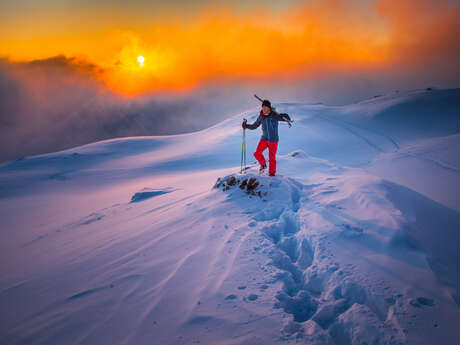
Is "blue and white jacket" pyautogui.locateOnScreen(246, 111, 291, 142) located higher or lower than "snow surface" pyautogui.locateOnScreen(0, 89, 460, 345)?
higher

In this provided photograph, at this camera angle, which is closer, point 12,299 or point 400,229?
point 12,299

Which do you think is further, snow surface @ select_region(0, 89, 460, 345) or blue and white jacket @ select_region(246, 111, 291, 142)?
blue and white jacket @ select_region(246, 111, 291, 142)

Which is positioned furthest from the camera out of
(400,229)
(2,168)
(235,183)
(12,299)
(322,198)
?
(2,168)

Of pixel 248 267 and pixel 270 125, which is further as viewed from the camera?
pixel 270 125

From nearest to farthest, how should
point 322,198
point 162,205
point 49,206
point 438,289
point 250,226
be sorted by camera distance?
point 438,289
point 250,226
point 322,198
point 162,205
point 49,206

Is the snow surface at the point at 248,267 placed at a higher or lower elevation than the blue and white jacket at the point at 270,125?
lower

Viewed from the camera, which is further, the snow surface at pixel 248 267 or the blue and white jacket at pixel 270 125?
the blue and white jacket at pixel 270 125

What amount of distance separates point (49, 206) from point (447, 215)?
12.4m

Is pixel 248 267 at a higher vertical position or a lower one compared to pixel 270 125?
lower

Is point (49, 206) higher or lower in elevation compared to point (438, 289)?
lower

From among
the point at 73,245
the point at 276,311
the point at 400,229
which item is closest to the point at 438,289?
the point at 400,229

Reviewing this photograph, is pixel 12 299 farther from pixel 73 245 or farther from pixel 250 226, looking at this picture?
pixel 250 226

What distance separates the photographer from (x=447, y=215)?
4121 mm

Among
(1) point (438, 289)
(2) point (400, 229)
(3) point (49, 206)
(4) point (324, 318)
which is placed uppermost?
(2) point (400, 229)
